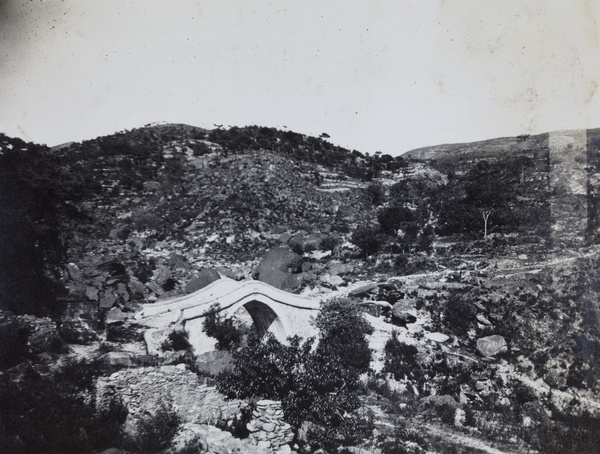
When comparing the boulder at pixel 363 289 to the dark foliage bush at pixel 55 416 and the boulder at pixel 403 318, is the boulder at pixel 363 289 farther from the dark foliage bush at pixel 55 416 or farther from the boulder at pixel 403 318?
the dark foliage bush at pixel 55 416

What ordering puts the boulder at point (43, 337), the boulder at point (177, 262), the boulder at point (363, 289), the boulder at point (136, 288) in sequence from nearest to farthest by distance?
the boulder at point (43, 337) → the boulder at point (136, 288) → the boulder at point (363, 289) → the boulder at point (177, 262)

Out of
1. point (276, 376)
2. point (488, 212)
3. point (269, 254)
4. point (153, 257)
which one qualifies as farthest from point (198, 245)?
point (488, 212)

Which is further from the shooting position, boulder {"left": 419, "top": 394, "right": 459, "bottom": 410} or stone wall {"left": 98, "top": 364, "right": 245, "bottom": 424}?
boulder {"left": 419, "top": 394, "right": 459, "bottom": 410}

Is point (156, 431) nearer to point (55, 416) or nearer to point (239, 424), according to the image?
point (239, 424)

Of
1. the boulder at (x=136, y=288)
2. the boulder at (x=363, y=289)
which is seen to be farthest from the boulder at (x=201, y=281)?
the boulder at (x=363, y=289)

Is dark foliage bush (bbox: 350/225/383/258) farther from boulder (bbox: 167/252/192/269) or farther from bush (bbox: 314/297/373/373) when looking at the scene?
boulder (bbox: 167/252/192/269)

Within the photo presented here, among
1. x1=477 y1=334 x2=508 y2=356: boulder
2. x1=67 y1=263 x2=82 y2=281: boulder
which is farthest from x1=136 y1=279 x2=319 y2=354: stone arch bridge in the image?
x1=477 y1=334 x2=508 y2=356: boulder

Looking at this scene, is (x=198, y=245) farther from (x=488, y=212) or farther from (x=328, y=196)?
(x=488, y=212)
